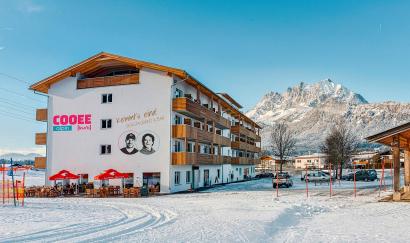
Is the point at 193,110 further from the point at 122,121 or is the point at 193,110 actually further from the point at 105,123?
the point at 105,123

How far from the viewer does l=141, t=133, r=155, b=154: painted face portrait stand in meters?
38.3

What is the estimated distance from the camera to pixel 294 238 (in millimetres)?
12656

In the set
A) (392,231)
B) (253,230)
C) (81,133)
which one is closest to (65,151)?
(81,133)

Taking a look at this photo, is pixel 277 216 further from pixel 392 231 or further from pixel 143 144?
pixel 143 144

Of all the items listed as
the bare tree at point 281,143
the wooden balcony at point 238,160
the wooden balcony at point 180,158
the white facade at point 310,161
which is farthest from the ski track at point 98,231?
the white facade at point 310,161

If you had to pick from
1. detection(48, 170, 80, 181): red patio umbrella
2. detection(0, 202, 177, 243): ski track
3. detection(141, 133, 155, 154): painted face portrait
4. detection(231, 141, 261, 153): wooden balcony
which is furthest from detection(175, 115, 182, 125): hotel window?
detection(0, 202, 177, 243): ski track

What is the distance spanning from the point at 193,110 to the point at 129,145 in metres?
6.87

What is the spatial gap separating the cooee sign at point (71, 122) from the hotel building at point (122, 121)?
10 cm

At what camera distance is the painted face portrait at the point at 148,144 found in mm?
38312

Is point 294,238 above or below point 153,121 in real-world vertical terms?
below

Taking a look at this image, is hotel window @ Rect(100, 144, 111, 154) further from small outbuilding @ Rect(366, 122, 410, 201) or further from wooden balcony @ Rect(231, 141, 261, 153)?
wooden balcony @ Rect(231, 141, 261, 153)

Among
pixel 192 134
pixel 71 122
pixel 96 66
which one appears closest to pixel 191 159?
pixel 192 134

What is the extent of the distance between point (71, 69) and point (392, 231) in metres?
34.2

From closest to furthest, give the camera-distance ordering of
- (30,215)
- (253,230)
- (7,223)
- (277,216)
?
(253,230) → (7,223) → (277,216) → (30,215)
